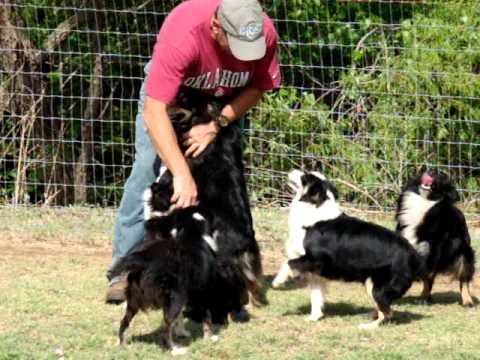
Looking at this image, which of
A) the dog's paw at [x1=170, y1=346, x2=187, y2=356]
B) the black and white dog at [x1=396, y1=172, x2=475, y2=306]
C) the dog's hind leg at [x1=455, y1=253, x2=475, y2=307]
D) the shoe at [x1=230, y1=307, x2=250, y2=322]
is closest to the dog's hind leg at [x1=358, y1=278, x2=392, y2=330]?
the black and white dog at [x1=396, y1=172, x2=475, y2=306]

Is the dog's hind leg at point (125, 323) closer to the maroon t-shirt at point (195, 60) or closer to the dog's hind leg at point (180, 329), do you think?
the dog's hind leg at point (180, 329)

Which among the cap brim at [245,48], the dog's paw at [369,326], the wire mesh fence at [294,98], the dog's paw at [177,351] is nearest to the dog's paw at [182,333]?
the dog's paw at [177,351]

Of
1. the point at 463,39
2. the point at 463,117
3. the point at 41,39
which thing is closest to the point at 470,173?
the point at 463,117

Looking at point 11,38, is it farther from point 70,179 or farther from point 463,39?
point 463,39

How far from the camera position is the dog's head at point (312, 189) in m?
6.21

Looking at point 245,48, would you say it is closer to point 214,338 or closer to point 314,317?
point 214,338

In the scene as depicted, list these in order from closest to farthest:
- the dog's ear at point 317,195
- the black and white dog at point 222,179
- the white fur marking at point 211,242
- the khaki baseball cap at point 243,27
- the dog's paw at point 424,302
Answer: the khaki baseball cap at point 243,27, the white fur marking at point 211,242, the black and white dog at point 222,179, the dog's ear at point 317,195, the dog's paw at point 424,302

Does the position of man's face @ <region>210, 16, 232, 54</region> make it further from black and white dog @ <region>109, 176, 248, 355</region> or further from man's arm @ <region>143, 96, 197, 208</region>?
black and white dog @ <region>109, 176, 248, 355</region>

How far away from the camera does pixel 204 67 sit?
230 inches

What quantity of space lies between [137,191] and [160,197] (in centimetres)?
60

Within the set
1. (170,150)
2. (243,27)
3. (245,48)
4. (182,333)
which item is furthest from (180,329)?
(243,27)

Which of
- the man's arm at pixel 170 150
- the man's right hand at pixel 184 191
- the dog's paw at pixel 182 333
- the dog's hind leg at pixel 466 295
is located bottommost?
the dog's hind leg at pixel 466 295

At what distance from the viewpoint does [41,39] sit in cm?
943

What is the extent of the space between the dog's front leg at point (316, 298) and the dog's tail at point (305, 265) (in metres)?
0.07
